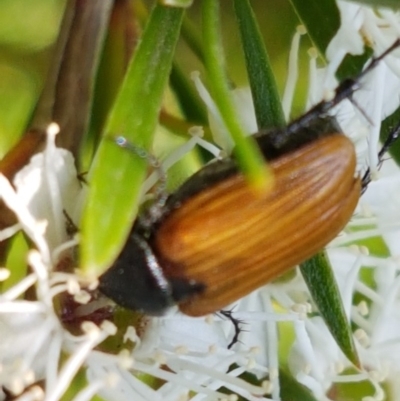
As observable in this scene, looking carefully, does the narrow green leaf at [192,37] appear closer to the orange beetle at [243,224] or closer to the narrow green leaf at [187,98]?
the narrow green leaf at [187,98]

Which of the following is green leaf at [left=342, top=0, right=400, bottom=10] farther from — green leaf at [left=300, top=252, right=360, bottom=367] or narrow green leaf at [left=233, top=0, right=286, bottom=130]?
green leaf at [left=300, top=252, right=360, bottom=367]

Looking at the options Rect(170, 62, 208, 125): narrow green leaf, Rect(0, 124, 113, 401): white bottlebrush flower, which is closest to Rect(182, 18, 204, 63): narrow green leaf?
Rect(170, 62, 208, 125): narrow green leaf

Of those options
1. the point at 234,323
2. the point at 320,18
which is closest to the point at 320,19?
the point at 320,18

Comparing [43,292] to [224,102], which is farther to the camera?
[43,292]

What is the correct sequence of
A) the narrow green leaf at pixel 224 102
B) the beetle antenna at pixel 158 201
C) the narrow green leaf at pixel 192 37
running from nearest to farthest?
the narrow green leaf at pixel 224 102 → the beetle antenna at pixel 158 201 → the narrow green leaf at pixel 192 37

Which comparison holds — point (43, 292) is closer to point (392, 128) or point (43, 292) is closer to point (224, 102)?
point (224, 102)

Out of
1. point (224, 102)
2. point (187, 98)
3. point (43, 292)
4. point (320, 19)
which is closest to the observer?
point (224, 102)

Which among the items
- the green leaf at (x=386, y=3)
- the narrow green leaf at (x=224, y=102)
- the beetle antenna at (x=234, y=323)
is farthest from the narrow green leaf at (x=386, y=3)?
the beetle antenna at (x=234, y=323)
